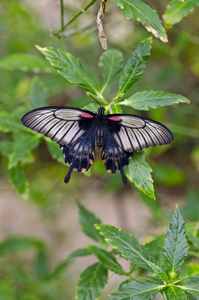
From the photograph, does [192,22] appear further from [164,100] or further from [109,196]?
[164,100]

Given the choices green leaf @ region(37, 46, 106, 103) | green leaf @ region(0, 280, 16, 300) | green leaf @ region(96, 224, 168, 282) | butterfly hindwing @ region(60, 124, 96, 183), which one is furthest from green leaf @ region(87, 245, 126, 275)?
green leaf @ region(0, 280, 16, 300)

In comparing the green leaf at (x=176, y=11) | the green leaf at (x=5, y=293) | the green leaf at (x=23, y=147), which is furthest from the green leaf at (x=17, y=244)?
the green leaf at (x=176, y=11)

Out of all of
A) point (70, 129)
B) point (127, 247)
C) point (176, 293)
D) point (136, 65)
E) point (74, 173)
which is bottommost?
point (74, 173)

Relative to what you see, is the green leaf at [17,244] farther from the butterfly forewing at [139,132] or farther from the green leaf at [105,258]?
the butterfly forewing at [139,132]

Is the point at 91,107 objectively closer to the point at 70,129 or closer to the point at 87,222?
the point at 70,129

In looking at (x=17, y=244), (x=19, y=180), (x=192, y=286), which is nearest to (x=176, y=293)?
(x=192, y=286)

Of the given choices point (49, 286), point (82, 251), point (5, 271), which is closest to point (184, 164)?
point (49, 286)

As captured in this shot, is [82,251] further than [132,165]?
Yes
